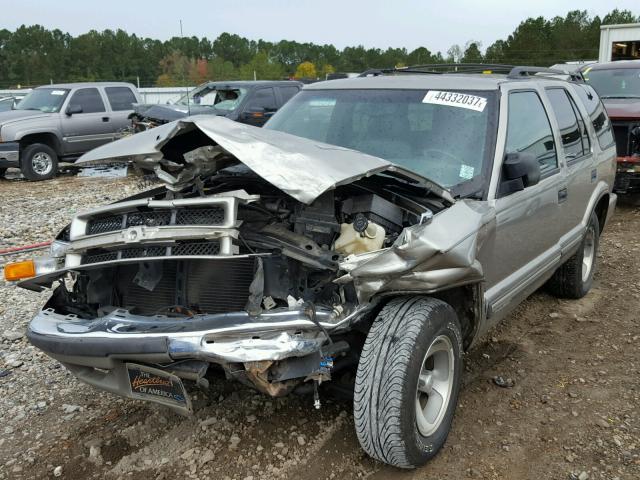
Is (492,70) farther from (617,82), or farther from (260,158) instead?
(617,82)

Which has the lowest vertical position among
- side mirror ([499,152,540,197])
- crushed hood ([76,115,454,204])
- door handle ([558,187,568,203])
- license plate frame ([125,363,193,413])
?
license plate frame ([125,363,193,413])

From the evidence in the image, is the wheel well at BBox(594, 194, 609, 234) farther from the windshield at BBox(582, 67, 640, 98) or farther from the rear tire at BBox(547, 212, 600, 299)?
the windshield at BBox(582, 67, 640, 98)

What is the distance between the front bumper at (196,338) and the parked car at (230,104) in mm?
9228

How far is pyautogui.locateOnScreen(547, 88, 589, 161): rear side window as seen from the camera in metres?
4.38

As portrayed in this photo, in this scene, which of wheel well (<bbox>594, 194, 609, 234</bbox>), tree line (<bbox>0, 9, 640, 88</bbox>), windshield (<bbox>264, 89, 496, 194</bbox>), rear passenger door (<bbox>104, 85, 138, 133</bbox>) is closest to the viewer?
windshield (<bbox>264, 89, 496, 194</bbox>)

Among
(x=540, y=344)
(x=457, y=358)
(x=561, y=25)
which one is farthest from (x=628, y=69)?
(x=561, y=25)

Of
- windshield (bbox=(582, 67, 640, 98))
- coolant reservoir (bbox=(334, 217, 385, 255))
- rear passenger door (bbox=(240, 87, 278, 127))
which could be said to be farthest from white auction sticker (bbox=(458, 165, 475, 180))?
rear passenger door (bbox=(240, 87, 278, 127))

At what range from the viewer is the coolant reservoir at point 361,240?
2.83 m

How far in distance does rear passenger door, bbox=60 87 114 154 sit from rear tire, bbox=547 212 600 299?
10805mm

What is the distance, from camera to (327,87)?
4359mm

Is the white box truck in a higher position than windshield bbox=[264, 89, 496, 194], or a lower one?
higher

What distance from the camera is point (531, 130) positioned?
3.92 metres

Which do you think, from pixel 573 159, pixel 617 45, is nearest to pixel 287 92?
pixel 573 159

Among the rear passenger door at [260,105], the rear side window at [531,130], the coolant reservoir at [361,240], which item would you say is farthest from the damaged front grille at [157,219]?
the rear passenger door at [260,105]
